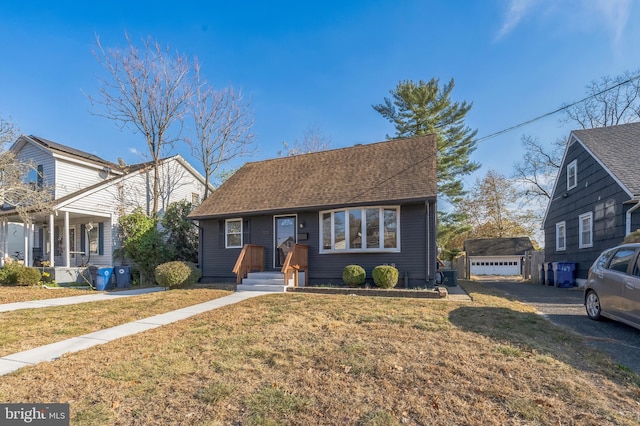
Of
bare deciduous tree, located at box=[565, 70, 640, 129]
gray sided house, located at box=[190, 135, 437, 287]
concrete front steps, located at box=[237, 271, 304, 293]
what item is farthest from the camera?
bare deciduous tree, located at box=[565, 70, 640, 129]

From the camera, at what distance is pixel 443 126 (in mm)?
24094

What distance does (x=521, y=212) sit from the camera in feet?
108

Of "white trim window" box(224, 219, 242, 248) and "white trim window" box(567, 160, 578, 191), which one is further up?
"white trim window" box(567, 160, 578, 191)

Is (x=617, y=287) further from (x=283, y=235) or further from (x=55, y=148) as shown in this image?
(x=55, y=148)

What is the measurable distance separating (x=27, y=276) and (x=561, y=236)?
22.9m

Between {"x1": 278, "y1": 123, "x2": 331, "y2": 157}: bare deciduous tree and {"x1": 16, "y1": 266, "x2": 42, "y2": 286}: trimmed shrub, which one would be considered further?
{"x1": 278, "y1": 123, "x2": 331, "y2": 157}: bare deciduous tree

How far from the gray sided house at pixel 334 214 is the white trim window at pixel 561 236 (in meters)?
8.33

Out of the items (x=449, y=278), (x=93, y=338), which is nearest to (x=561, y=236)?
(x=449, y=278)

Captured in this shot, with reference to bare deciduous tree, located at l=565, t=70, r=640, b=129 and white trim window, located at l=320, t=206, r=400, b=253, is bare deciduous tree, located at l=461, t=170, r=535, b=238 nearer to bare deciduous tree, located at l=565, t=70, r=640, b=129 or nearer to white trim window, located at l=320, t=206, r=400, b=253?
bare deciduous tree, located at l=565, t=70, r=640, b=129

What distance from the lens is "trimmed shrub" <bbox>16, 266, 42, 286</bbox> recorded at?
1282 cm

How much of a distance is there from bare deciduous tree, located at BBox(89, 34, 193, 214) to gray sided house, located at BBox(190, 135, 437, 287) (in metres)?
6.23

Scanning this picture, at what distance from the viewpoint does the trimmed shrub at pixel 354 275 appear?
10.2 meters

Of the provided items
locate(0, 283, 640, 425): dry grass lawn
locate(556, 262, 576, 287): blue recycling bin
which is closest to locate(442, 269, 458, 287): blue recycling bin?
locate(556, 262, 576, 287): blue recycling bin

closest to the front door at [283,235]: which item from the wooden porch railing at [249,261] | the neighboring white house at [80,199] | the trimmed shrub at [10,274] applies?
the wooden porch railing at [249,261]
